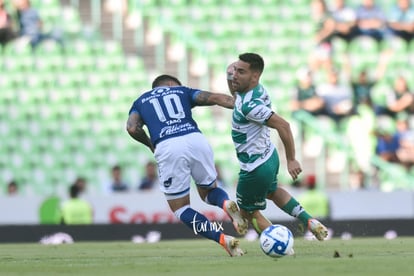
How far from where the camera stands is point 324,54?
20516 mm

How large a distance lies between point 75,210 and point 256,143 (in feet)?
24.0

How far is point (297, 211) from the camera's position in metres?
10.1

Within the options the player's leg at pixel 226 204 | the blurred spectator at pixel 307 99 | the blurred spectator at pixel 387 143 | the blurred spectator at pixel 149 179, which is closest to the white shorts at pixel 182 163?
the player's leg at pixel 226 204

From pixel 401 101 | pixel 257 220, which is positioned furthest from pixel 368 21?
pixel 257 220

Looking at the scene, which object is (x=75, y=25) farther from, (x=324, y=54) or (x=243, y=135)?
(x=243, y=135)

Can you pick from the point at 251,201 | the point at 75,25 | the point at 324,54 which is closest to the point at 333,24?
the point at 324,54

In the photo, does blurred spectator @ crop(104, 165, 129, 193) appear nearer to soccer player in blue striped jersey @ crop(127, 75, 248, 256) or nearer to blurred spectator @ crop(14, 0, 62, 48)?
blurred spectator @ crop(14, 0, 62, 48)

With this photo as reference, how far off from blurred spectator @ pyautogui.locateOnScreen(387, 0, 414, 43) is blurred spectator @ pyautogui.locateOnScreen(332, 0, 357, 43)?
71 cm

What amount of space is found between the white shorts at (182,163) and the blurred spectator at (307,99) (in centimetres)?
1006

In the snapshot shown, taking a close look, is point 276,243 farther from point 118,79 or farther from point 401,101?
point 118,79

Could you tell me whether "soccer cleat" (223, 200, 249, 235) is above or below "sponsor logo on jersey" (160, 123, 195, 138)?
below

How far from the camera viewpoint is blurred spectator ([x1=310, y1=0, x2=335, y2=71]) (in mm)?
20453

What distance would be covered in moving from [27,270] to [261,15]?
1373 cm

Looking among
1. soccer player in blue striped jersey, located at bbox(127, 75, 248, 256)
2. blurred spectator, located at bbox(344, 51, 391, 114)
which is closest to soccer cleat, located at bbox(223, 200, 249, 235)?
soccer player in blue striped jersey, located at bbox(127, 75, 248, 256)
